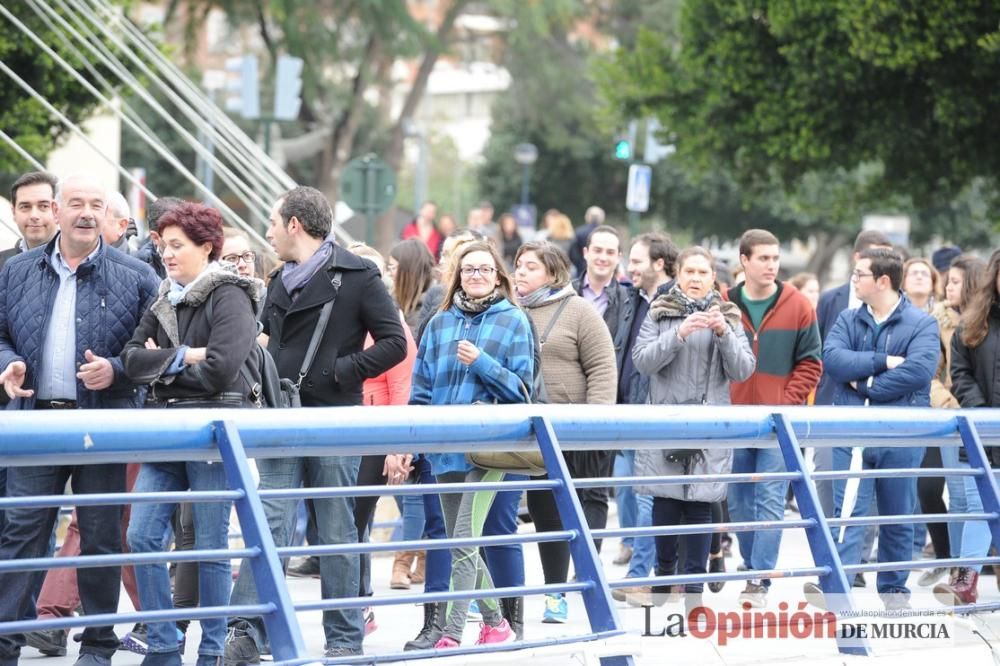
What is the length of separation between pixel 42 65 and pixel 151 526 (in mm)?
11010

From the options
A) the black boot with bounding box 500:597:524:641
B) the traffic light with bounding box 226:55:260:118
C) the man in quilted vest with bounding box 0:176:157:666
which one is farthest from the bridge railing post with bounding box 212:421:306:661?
the traffic light with bounding box 226:55:260:118

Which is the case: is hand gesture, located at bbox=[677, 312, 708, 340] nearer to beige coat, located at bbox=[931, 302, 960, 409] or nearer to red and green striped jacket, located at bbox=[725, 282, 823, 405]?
red and green striped jacket, located at bbox=[725, 282, 823, 405]

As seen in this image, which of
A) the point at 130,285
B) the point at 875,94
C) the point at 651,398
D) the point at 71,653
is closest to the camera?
the point at 130,285

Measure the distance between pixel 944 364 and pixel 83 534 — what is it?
19.9ft

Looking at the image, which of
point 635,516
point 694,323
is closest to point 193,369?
point 694,323

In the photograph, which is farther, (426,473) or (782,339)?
(782,339)

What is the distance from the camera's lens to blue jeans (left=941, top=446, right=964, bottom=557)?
8.58 metres

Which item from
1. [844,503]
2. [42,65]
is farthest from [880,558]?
[42,65]

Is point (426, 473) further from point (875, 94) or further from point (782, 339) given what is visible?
point (875, 94)

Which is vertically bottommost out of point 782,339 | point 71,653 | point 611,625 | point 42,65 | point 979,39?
point 71,653

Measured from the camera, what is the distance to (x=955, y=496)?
9.30m

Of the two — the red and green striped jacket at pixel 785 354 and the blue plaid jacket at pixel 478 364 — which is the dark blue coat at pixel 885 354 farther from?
the blue plaid jacket at pixel 478 364

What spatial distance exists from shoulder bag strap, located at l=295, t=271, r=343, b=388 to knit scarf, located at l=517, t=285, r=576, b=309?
152 centimetres

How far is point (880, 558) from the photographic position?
8.98 m
